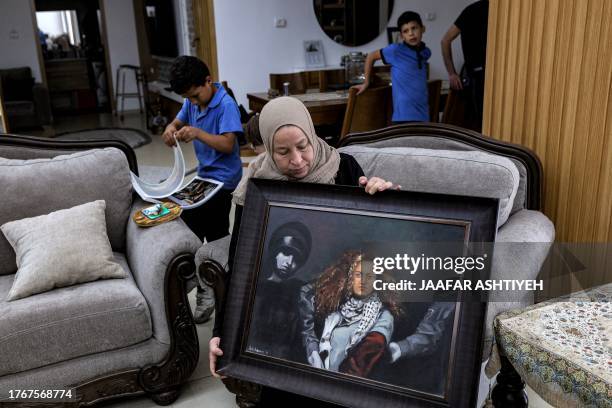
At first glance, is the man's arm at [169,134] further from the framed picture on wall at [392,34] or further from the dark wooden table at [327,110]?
the framed picture on wall at [392,34]

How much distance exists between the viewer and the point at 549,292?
2.13m

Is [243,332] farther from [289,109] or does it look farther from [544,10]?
[544,10]

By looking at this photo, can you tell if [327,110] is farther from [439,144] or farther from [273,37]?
[273,37]

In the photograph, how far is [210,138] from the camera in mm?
2449

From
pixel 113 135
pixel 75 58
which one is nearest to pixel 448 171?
pixel 113 135

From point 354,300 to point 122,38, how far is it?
29.7 ft

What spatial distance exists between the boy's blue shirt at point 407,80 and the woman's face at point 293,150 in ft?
7.62

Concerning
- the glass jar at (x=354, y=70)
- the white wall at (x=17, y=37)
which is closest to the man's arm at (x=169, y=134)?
the glass jar at (x=354, y=70)

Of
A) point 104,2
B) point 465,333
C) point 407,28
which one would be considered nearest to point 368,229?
point 465,333

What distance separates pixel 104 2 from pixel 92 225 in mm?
7735

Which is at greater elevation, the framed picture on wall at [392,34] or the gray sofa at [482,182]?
the framed picture on wall at [392,34]

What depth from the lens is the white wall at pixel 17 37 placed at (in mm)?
8109

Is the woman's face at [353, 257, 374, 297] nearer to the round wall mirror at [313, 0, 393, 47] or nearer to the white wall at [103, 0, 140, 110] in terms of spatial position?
the round wall mirror at [313, 0, 393, 47]

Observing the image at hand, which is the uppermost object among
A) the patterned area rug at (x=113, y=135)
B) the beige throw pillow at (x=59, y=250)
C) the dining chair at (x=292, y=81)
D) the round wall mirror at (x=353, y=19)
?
the round wall mirror at (x=353, y=19)
